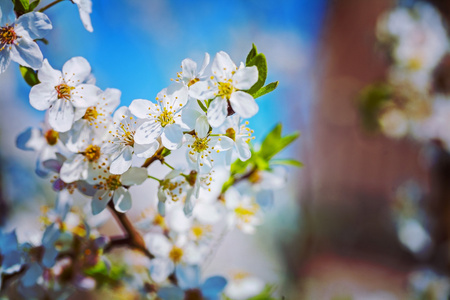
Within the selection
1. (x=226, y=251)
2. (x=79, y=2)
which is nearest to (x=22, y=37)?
(x=79, y=2)

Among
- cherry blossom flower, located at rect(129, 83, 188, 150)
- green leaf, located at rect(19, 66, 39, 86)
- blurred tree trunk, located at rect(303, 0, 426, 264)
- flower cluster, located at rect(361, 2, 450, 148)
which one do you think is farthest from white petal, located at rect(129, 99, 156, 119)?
blurred tree trunk, located at rect(303, 0, 426, 264)

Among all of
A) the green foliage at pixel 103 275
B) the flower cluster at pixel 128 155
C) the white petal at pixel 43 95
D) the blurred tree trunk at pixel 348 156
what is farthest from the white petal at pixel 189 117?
the blurred tree trunk at pixel 348 156

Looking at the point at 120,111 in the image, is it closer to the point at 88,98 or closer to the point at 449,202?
the point at 88,98

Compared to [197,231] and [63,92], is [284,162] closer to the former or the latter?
[197,231]

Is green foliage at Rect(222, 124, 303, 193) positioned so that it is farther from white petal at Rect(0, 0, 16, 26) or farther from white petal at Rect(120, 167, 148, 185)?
white petal at Rect(0, 0, 16, 26)

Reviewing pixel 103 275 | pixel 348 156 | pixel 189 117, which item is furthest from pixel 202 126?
pixel 348 156

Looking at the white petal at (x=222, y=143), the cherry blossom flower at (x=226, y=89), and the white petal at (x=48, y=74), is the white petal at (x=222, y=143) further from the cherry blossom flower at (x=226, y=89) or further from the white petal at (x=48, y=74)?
the white petal at (x=48, y=74)
